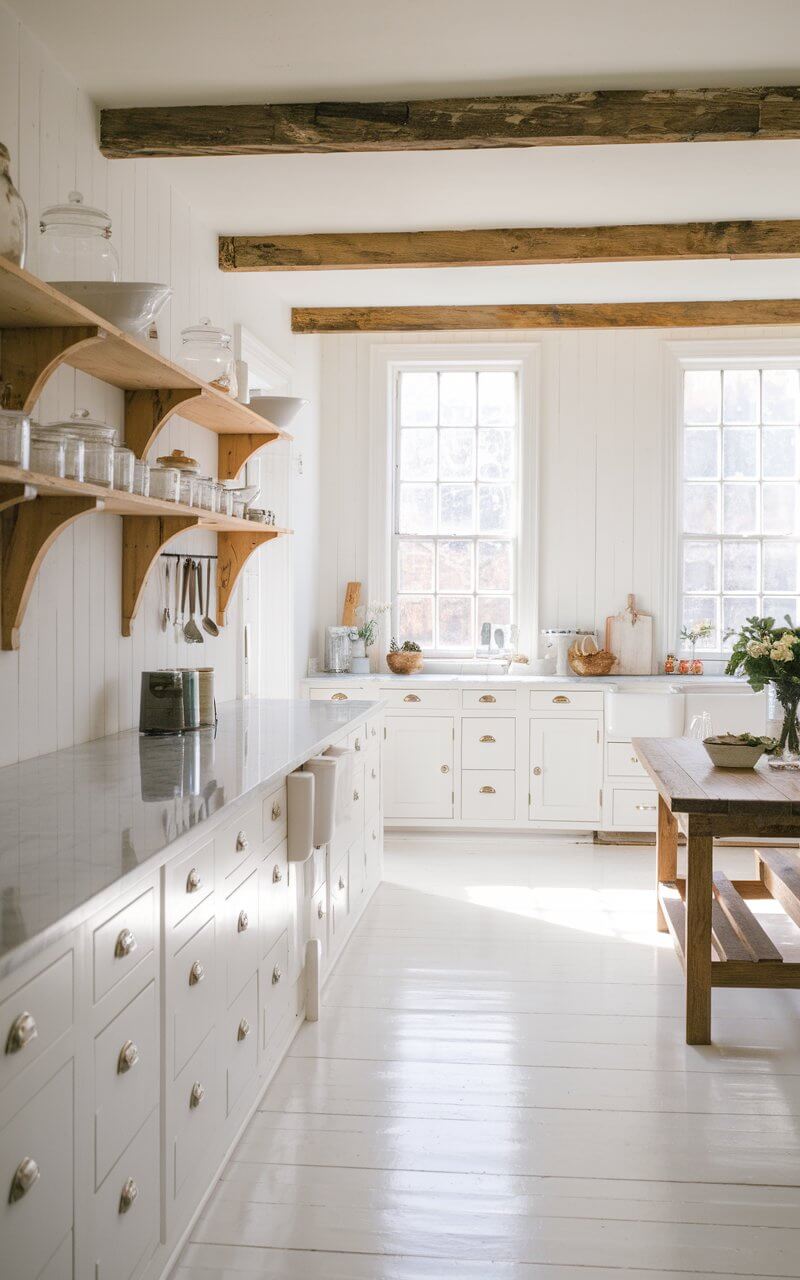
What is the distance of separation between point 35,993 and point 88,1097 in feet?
0.91

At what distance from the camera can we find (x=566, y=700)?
590 cm

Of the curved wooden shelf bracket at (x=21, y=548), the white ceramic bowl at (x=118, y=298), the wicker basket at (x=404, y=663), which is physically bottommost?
the wicker basket at (x=404, y=663)

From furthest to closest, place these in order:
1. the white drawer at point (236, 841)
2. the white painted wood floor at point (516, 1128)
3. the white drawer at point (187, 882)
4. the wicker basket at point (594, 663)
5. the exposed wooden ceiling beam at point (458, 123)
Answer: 1. the wicker basket at point (594, 663)
2. the exposed wooden ceiling beam at point (458, 123)
3. the white drawer at point (236, 841)
4. the white painted wood floor at point (516, 1128)
5. the white drawer at point (187, 882)

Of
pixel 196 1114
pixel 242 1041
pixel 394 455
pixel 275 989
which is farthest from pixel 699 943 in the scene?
pixel 394 455

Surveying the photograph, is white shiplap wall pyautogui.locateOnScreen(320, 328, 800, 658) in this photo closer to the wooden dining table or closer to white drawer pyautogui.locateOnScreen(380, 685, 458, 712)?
white drawer pyautogui.locateOnScreen(380, 685, 458, 712)

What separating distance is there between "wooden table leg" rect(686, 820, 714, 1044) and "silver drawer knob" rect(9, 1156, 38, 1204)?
224 cm

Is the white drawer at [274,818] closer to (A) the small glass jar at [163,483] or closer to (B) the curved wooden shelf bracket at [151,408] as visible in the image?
(A) the small glass jar at [163,483]

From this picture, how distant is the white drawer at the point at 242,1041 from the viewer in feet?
8.00

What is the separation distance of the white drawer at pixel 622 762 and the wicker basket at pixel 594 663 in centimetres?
51

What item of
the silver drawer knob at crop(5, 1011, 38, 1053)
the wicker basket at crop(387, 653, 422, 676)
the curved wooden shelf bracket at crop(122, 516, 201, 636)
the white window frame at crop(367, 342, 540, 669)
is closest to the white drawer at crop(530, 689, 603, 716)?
the white window frame at crop(367, 342, 540, 669)

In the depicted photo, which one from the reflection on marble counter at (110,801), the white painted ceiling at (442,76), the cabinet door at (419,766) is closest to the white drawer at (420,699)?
the cabinet door at (419,766)

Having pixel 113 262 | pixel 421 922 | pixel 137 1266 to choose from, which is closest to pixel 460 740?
pixel 421 922

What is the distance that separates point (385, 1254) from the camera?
214 cm

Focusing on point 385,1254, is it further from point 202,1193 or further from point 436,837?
point 436,837
